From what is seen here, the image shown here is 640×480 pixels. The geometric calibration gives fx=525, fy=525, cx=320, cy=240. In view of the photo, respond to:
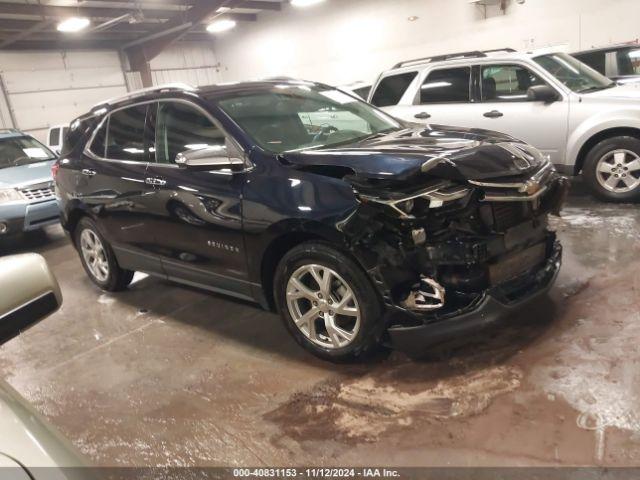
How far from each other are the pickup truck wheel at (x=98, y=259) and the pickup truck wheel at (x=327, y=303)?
2164 mm

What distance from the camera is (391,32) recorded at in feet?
48.8

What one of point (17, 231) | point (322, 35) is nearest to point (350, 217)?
point (17, 231)

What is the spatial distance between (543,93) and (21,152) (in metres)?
7.48

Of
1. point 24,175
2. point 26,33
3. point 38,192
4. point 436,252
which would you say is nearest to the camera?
point 436,252

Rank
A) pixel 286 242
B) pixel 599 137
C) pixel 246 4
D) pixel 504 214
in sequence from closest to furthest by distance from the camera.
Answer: pixel 504 214
pixel 286 242
pixel 599 137
pixel 246 4

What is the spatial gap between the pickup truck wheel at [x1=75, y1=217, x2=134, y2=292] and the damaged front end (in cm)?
280

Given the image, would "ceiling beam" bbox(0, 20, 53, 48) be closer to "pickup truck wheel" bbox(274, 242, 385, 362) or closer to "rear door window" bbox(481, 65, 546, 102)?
"rear door window" bbox(481, 65, 546, 102)

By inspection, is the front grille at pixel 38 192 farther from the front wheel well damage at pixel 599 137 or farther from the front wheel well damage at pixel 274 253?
the front wheel well damage at pixel 599 137

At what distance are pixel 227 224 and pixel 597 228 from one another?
11.9 ft

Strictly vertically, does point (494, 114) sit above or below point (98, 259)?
above

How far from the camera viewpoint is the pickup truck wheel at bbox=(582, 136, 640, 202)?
544cm

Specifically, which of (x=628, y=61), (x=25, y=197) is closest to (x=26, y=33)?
(x=25, y=197)

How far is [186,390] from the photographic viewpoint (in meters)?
3.12

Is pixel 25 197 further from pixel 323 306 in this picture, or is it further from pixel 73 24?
pixel 73 24
